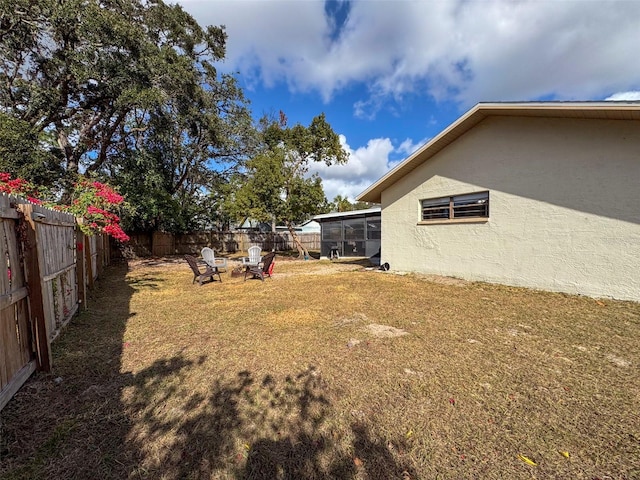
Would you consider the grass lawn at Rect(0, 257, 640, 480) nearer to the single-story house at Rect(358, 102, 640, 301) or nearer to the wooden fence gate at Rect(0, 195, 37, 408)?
the wooden fence gate at Rect(0, 195, 37, 408)

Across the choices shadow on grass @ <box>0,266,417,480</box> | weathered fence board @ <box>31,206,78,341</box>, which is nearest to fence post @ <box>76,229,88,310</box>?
weathered fence board @ <box>31,206,78,341</box>

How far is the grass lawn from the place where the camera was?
1888mm

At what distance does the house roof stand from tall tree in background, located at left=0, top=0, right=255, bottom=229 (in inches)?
431

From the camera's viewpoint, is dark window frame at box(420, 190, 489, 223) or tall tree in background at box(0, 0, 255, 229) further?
tall tree in background at box(0, 0, 255, 229)

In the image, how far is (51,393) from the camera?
2.70 metres

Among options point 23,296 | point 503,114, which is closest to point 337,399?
point 23,296

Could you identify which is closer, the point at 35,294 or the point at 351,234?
the point at 35,294

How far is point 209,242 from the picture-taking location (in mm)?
21594

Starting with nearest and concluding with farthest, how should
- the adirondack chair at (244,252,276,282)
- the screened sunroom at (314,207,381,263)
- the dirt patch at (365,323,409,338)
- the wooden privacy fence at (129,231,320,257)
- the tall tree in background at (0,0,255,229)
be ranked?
the dirt patch at (365,323,409,338) < the adirondack chair at (244,252,276,282) < the tall tree in background at (0,0,255,229) < the screened sunroom at (314,207,381,263) < the wooden privacy fence at (129,231,320,257)

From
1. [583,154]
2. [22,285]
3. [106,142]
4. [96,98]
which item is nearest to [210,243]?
[106,142]

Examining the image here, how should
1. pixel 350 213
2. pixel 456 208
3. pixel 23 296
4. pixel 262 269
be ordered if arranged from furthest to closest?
pixel 350 213
pixel 262 269
pixel 456 208
pixel 23 296

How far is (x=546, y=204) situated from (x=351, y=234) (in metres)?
9.42

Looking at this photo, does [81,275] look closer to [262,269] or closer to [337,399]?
[262,269]

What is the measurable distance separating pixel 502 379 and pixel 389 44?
1079 cm
